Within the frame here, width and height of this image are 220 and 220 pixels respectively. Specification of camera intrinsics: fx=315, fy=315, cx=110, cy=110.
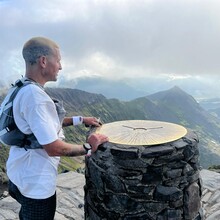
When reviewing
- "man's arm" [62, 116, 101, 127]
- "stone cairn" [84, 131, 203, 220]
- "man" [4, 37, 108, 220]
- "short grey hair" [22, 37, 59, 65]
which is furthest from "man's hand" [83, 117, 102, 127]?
"short grey hair" [22, 37, 59, 65]

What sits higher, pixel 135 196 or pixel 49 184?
pixel 49 184

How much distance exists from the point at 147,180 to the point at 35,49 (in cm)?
309

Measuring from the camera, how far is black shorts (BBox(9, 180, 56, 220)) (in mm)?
4641

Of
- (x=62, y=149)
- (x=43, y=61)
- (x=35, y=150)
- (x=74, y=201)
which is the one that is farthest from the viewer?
(x=74, y=201)

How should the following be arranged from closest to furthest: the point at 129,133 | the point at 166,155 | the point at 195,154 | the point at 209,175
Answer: the point at 166,155 → the point at 195,154 → the point at 129,133 → the point at 209,175

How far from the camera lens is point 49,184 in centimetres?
457

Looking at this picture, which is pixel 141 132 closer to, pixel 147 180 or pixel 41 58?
pixel 147 180

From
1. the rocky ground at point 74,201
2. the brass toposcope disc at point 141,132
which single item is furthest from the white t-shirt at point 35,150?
the rocky ground at point 74,201

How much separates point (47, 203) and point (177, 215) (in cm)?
266

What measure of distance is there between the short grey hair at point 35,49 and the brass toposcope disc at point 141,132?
95.3 inches

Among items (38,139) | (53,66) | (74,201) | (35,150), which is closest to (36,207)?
(35,150)

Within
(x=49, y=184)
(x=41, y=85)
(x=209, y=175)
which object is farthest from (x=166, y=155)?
(x=209, y=175)

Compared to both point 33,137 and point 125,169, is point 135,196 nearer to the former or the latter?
point 125,169

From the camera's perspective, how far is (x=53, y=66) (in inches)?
175
